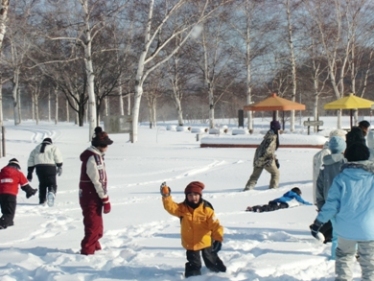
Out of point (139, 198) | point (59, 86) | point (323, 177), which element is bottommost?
point (139, 198)

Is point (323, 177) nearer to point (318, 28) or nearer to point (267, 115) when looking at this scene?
point (318, 28)

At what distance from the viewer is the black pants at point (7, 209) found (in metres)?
8.09

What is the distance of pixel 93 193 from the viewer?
629 centimetres

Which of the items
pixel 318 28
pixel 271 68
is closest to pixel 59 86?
pixel 271 68

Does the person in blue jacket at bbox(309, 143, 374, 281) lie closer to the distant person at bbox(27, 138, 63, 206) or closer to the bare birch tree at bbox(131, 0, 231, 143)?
the distant person at bbox(27, 138, 63, 206)

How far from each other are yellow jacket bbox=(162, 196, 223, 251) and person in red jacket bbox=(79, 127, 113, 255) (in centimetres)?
121

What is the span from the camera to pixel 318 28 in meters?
32.5

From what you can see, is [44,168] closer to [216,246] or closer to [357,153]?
[216,246]

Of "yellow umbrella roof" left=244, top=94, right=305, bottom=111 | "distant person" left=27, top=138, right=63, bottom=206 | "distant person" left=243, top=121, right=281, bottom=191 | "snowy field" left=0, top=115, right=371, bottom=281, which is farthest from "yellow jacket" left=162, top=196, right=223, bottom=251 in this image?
"yellow umbrella roof" left=244, top=94, right=305, bottom=111

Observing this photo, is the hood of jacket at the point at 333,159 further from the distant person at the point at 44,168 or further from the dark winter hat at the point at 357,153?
the distant person at the point at 44,168

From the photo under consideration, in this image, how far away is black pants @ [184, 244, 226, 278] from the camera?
5246 millimetres

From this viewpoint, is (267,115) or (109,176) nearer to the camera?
(109,176)

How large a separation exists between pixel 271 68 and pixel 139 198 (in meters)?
27.7

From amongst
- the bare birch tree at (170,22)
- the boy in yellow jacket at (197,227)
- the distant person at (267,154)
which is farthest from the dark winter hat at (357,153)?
the bare birch tree at (170,22)
